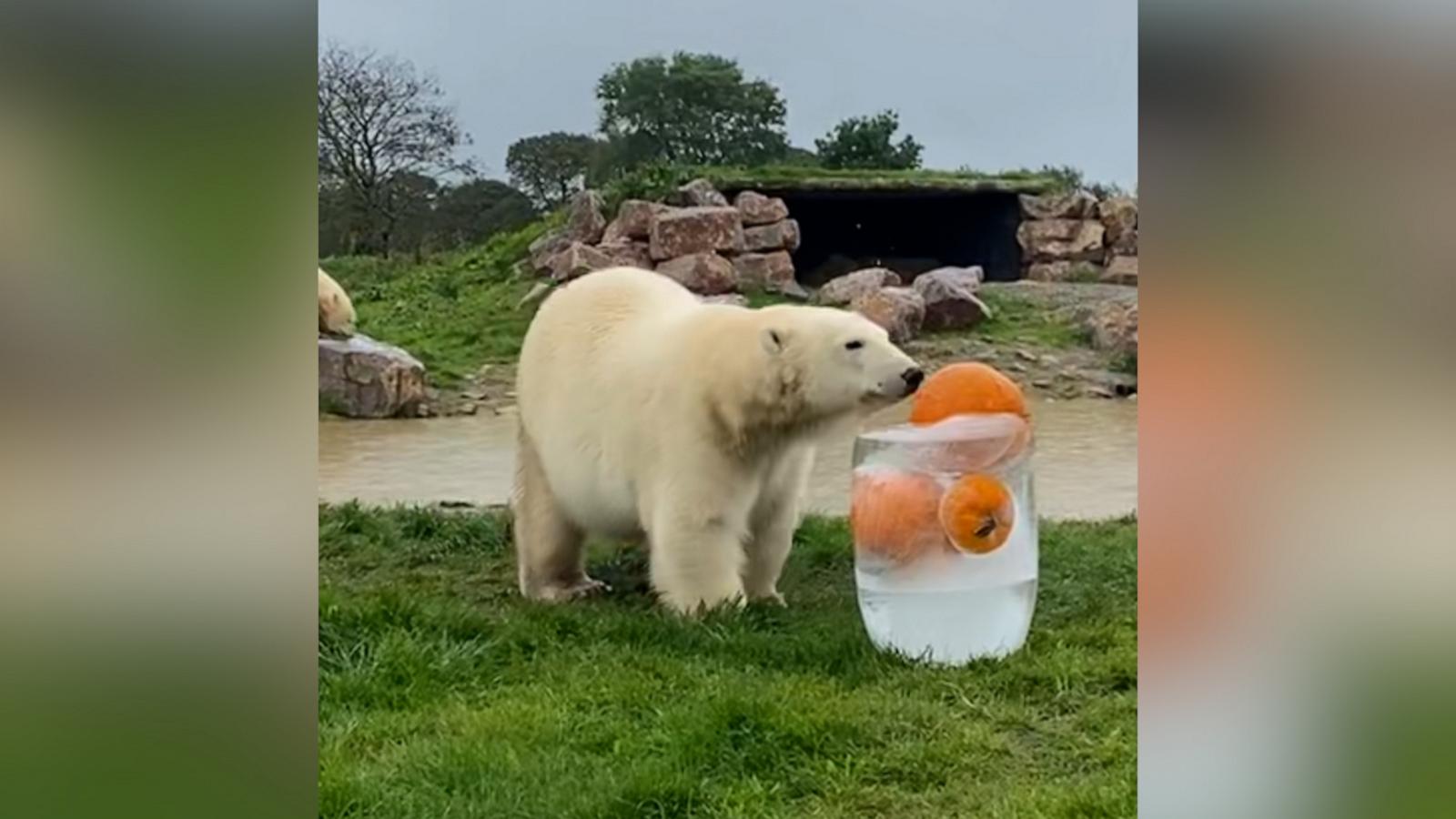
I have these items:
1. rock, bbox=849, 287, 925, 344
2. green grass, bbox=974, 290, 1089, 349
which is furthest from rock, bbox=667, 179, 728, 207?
green grass, bbox=974, 290, 1089, 349

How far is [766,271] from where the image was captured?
1.68m

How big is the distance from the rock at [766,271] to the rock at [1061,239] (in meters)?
0.29

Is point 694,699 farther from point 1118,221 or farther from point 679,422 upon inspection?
point 1118,221

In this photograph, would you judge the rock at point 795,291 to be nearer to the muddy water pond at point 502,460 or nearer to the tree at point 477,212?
the muddy water pond at point 502,460

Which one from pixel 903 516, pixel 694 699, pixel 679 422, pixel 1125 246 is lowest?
pixel 694 699

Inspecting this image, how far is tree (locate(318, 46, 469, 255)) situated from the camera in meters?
1.52

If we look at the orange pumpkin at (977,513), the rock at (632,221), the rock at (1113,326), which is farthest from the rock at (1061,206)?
the rock at (632,221)

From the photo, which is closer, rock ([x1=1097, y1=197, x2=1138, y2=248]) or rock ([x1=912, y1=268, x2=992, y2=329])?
rock ([x1=1097, y1=197, x2=1138, y2=248])

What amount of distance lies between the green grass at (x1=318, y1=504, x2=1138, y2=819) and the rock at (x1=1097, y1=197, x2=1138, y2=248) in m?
0.34

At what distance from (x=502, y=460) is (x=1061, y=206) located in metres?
0.77

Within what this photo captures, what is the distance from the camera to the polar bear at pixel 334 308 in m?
1.53

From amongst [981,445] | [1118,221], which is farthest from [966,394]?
[1118,221]

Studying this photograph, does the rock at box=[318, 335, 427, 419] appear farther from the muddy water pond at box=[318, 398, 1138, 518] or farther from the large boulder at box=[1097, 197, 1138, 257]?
the large boulder at box=[1097, 197, 1138, 257]
